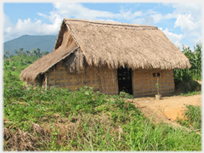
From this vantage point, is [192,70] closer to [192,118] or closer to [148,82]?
[148,82]

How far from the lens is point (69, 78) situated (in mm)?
7332

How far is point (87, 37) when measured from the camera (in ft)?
26.8

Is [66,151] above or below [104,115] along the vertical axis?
below

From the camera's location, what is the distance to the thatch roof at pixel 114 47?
7340 millimetres

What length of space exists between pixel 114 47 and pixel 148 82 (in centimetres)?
241

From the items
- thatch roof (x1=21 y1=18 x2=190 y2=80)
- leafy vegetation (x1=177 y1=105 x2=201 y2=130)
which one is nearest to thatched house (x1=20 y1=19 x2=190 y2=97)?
thatch roof (x1=21 y1=18 x2=190 y2=80)

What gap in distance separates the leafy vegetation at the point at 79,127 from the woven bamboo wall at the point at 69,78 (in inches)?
95.2

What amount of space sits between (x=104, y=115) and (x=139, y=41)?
6.20m

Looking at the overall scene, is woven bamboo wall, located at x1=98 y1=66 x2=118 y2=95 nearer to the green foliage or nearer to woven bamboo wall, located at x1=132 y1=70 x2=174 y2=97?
woven bamboo wall, located at x1=132 y1=70 x2=174 y2=97

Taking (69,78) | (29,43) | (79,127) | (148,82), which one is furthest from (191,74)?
(29,43)

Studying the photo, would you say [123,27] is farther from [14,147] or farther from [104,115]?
[14,147]

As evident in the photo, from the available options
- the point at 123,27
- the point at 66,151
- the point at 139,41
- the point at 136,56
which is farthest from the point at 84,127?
the point at 123,27

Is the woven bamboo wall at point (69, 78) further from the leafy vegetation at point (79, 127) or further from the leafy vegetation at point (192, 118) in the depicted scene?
the leafy vegetation at point (192, 118)

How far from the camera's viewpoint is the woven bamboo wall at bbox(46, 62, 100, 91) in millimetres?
7070
